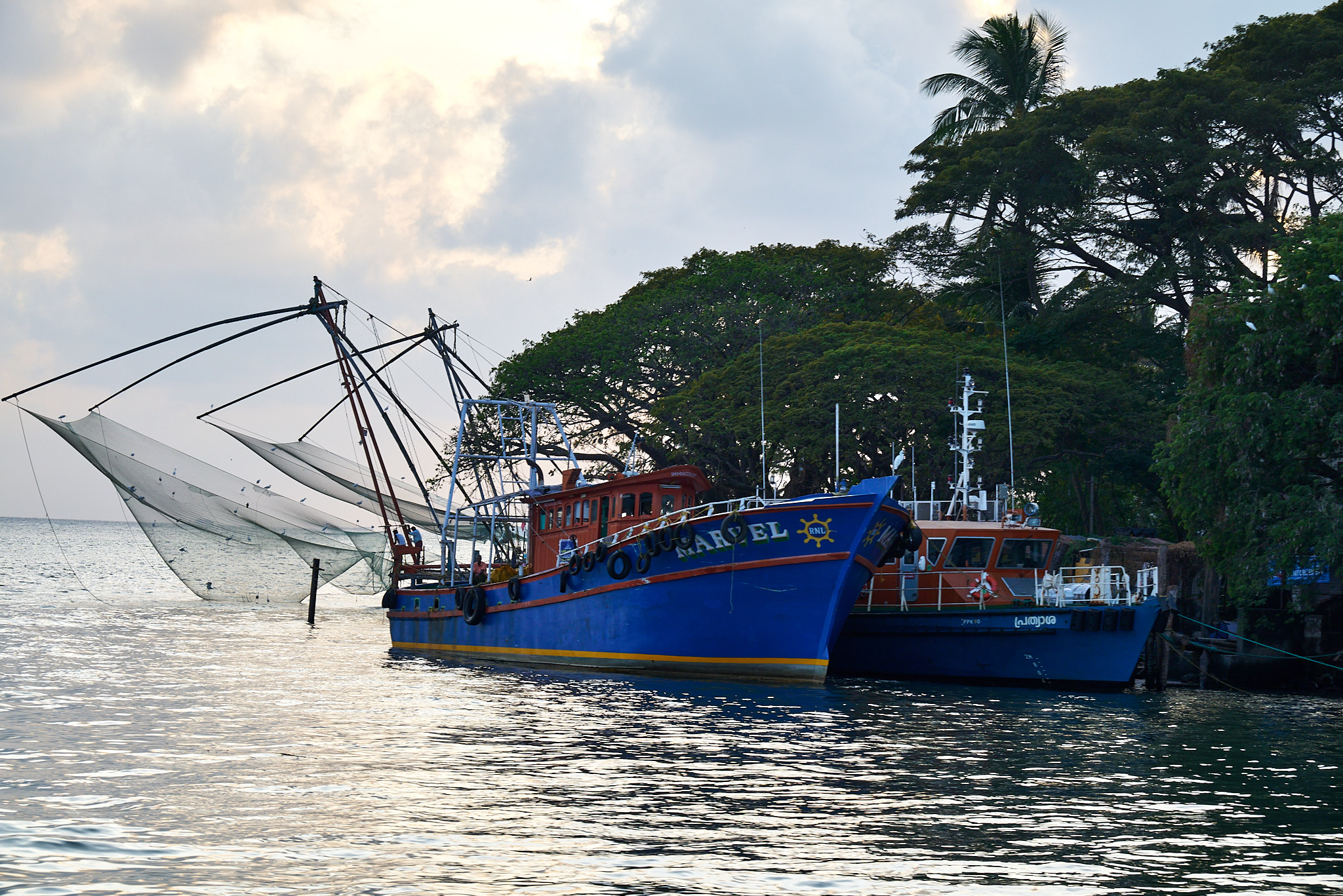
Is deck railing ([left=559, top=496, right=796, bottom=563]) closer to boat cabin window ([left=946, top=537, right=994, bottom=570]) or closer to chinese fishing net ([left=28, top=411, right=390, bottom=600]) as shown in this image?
boat cabin window ([left=946, top=537, right=994, bottom=570])

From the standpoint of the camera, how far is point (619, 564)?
27.1 metres

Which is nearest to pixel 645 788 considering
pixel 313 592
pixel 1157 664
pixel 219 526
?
pixel 1157 664

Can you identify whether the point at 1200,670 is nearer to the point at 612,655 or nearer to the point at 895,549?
the point at 895,549

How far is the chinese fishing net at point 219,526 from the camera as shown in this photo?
A: 40.9m

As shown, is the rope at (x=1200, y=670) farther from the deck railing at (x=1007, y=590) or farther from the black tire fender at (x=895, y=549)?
the black tire fender at (x=895, y=549)

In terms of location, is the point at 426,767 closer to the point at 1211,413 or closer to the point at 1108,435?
the point at 1211,413

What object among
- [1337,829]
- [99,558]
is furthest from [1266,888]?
[99,558]

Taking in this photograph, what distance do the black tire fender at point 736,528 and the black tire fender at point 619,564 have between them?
273 centimetres

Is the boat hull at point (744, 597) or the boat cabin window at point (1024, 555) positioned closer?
the boat hull at point (744, 597)

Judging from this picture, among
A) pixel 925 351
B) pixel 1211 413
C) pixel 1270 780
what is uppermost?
pixel 925 351

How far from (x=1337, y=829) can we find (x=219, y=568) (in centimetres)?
4336

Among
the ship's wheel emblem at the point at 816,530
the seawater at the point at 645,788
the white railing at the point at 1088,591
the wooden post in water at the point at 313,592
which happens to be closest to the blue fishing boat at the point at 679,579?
the ship's wheel emblem at the point at 816,530

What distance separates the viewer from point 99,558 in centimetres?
14325

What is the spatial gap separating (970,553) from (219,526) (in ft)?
95.8
